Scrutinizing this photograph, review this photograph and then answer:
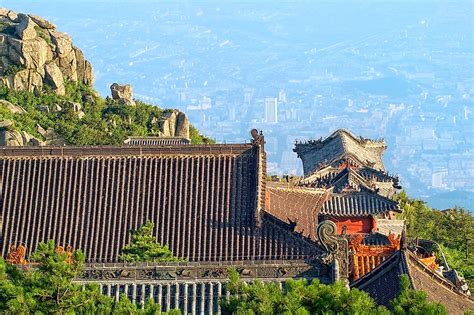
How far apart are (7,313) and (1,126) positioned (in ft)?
83.8

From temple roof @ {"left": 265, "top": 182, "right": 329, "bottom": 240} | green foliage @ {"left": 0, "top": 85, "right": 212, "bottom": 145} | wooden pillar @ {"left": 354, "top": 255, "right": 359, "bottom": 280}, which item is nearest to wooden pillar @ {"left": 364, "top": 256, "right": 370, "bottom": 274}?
wooden pillar @ {"left": 354, "top": 255, "right": 359, "bottom": 280}

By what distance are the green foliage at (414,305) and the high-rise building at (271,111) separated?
525ft

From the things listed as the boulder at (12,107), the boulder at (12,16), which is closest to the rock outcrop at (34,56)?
the boulder at (12,16)

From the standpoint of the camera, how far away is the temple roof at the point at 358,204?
97.2ft

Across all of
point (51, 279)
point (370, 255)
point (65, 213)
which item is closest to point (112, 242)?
point (65, 213)

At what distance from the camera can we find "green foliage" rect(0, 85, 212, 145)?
42.2m

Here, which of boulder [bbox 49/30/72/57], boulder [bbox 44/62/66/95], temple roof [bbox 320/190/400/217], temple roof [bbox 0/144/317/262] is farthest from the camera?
boulder [bbox 49/30/72/57]

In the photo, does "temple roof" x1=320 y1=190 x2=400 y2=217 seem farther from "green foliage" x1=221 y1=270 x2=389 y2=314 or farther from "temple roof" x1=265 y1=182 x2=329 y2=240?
"green foliage" x1=221 y1=270 x2=389 y2=314

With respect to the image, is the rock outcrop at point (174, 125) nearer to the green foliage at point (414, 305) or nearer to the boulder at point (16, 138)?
the boulder at point (16, 138)

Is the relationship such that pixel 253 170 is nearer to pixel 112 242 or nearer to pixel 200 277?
pixel 112 242

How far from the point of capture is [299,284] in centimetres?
1514

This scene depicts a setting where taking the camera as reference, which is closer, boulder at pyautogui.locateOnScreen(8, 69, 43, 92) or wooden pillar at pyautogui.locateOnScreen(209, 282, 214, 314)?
wooden pillar at pyautogui.locateOnScreen(209, 282, 214, 314)

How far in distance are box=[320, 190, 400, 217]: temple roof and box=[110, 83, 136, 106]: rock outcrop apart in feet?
62.3

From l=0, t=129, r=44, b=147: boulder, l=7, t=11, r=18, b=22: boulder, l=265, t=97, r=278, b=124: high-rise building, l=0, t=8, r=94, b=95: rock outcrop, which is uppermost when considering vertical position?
l=265, t=97, r=278, b=124: high-rise building
